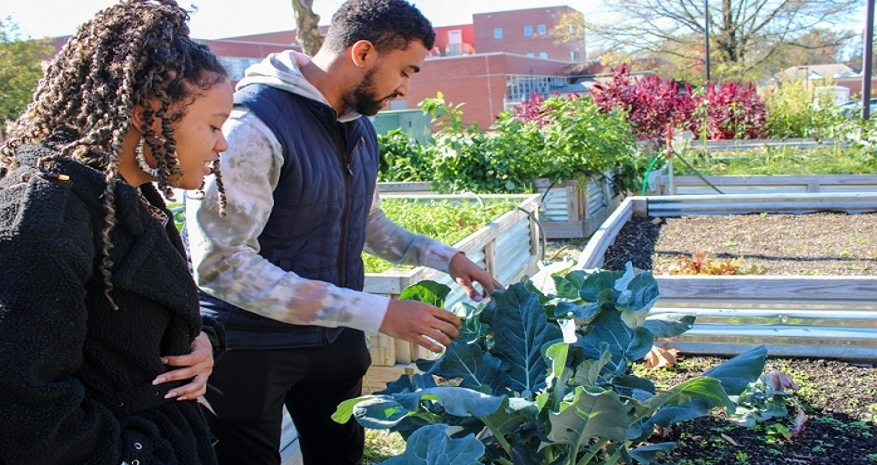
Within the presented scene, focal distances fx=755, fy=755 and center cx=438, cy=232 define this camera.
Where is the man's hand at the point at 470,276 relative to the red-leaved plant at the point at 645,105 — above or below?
below

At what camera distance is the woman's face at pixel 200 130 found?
1.46 metres

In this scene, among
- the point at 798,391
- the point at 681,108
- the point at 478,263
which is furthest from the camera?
the point at 681,108

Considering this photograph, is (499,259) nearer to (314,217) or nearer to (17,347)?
(314,217)

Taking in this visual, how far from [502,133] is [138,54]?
26.3 ft

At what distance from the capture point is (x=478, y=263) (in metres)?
5.38

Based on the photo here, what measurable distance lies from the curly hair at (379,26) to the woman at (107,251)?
2.84 ft

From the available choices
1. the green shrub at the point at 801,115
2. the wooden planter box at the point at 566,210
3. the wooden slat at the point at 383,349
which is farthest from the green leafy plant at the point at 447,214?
the green shrub at the point at 801,115

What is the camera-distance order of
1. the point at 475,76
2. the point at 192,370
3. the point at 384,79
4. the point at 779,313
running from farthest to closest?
1. the point at 475,76
2. the point at 779,313
3. the point at 384,79
4. the point at 192,370

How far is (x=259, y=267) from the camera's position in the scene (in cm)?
206

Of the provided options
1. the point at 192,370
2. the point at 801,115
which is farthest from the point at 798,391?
the point at 801,115

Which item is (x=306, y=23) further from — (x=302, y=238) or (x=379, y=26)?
(x=302, y=238)

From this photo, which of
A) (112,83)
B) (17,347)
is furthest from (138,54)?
(17,347)

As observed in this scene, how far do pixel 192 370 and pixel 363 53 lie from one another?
3.91 ft

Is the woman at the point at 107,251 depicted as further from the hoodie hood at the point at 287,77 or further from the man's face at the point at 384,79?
the man's face at the point at 384,79
